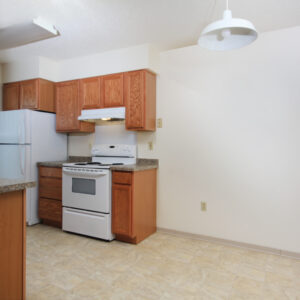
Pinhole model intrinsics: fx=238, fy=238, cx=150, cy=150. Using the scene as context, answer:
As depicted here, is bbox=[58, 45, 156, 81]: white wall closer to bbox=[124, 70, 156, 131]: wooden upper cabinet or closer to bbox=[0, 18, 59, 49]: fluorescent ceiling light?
bbox=[124, 70, 156, 131]: wooden upper cabinet

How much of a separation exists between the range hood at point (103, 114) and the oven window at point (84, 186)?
88 cm

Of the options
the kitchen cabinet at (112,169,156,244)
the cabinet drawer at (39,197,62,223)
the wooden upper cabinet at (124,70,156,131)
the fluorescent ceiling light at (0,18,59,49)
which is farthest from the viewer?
the cabinet drawer at (39,197,62,223)

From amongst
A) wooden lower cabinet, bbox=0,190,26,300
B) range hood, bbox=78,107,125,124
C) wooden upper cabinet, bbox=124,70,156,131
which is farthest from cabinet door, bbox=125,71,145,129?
wooden lower cabinet, bbox=0,190,26,300

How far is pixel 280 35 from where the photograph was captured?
2580 millimetres

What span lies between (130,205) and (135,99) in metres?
1.35

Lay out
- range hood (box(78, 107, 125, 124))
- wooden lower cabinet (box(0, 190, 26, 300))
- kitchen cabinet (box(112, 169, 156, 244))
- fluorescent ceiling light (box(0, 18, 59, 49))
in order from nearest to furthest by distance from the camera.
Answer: wooden lower cabinet (box(0, 190, 26, 300)) < fluorescent ceiling light (box(0, 18, 59, 49)) < kitchen cabinet (box(112, 169, 156, 244)) < range hood (box(78, 107, 125, 124))

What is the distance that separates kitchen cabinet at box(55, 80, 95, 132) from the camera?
3570 mm

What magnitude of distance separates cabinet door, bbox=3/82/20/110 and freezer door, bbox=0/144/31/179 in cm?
74

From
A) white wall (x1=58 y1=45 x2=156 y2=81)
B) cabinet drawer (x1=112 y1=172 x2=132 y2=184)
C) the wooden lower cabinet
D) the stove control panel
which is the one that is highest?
white wall (x1=58 y1=45 x2=156 y2=81)

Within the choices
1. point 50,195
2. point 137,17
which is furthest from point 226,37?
point 50,195

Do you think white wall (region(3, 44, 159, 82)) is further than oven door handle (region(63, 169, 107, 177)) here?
Yes

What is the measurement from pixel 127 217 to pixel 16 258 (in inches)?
55.7

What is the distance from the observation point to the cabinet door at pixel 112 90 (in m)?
3.20

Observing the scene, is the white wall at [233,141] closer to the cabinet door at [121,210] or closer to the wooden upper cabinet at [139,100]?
the wooden upper cabinet at [139,100]
